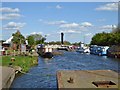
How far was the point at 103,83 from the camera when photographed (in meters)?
16.7

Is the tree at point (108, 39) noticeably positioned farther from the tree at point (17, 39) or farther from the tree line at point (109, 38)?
the tree at point (17, 39)

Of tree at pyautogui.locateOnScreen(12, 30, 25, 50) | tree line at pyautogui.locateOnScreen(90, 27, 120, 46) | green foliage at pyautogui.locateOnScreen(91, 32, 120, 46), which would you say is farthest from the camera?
tree at pyautogui.locateOnScreen(12, 30, 25, 50)

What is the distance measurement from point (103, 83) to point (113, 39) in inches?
3758

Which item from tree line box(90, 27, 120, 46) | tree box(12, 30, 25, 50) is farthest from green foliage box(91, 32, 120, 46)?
tree box(12, 30, 25, 50)

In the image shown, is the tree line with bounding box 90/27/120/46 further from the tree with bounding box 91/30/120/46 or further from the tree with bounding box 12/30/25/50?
the tree with bounding box 12/30/25/50

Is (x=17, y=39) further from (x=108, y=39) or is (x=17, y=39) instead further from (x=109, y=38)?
(x=108, y=39)

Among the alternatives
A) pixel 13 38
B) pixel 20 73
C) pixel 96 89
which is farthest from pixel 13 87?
pixel 13 38

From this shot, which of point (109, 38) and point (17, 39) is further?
point (109, 38)

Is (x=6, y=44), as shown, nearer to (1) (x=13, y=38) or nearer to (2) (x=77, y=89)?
(1) (x=13, y=38)

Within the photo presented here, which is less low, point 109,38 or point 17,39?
point 109,38

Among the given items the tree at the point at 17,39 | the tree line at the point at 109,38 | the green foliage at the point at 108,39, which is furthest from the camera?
the tree at the point at 17,39

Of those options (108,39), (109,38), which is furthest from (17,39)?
(108,39)

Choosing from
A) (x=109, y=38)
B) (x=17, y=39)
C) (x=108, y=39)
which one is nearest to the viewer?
(x=17, y=39)

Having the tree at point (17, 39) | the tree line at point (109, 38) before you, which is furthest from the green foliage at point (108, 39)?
the tree at point (17, 39)
